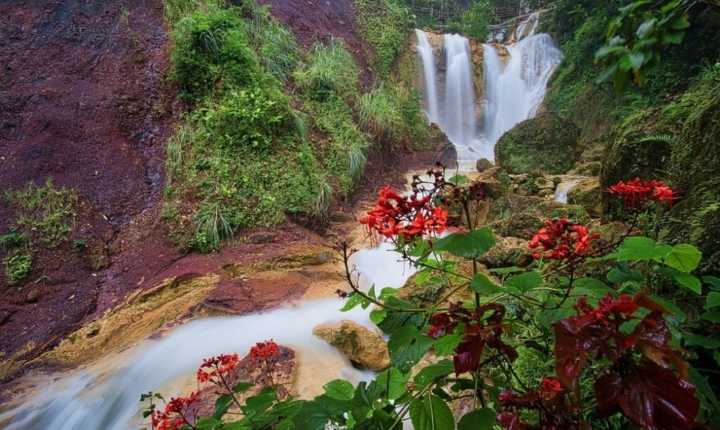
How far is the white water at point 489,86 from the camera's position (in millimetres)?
13094

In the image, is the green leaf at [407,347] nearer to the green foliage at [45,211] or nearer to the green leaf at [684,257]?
the green leaf at [684,257]

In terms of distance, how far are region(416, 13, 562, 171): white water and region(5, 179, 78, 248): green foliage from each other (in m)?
10.7

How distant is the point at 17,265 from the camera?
423 cm

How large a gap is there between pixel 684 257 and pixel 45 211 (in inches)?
239

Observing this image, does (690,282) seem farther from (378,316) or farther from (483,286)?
(378,316)

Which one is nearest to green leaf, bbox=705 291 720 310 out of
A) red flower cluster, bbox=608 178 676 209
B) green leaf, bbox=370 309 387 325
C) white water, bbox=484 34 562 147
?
red flower cluster, bbox=608 178 676 209

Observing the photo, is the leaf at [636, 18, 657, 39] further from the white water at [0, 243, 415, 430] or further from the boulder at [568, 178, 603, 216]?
the boulder at [568, 178, 603, 216]

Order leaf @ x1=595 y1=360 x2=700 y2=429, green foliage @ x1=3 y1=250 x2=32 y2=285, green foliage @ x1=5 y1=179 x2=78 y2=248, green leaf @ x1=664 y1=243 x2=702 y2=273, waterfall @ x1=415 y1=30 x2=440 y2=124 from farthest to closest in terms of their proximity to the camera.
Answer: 1. waterfall @ x1=415 y1=30 x2=440 y2=124
2. green foliage @ x1=5 y1=179 x2=78 y2=248
3. green foliage @ x1=3 y1=250 x2=32 y2=285
4. green leaf @ x1=664 y1=243 x2=702 y2=273
5. leaf @ x1=595 y1=360 x2=700 y2=429

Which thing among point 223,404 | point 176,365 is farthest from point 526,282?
point 176,365

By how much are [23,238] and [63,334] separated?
156cm

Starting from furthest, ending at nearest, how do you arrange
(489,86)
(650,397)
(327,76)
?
(489,86)
(327,76)
(650,397)

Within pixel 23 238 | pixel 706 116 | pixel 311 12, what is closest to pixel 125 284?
pixel 23 238

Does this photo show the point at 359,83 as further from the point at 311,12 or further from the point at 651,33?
the point at 651,33

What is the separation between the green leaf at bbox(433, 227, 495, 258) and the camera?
0.76 m
